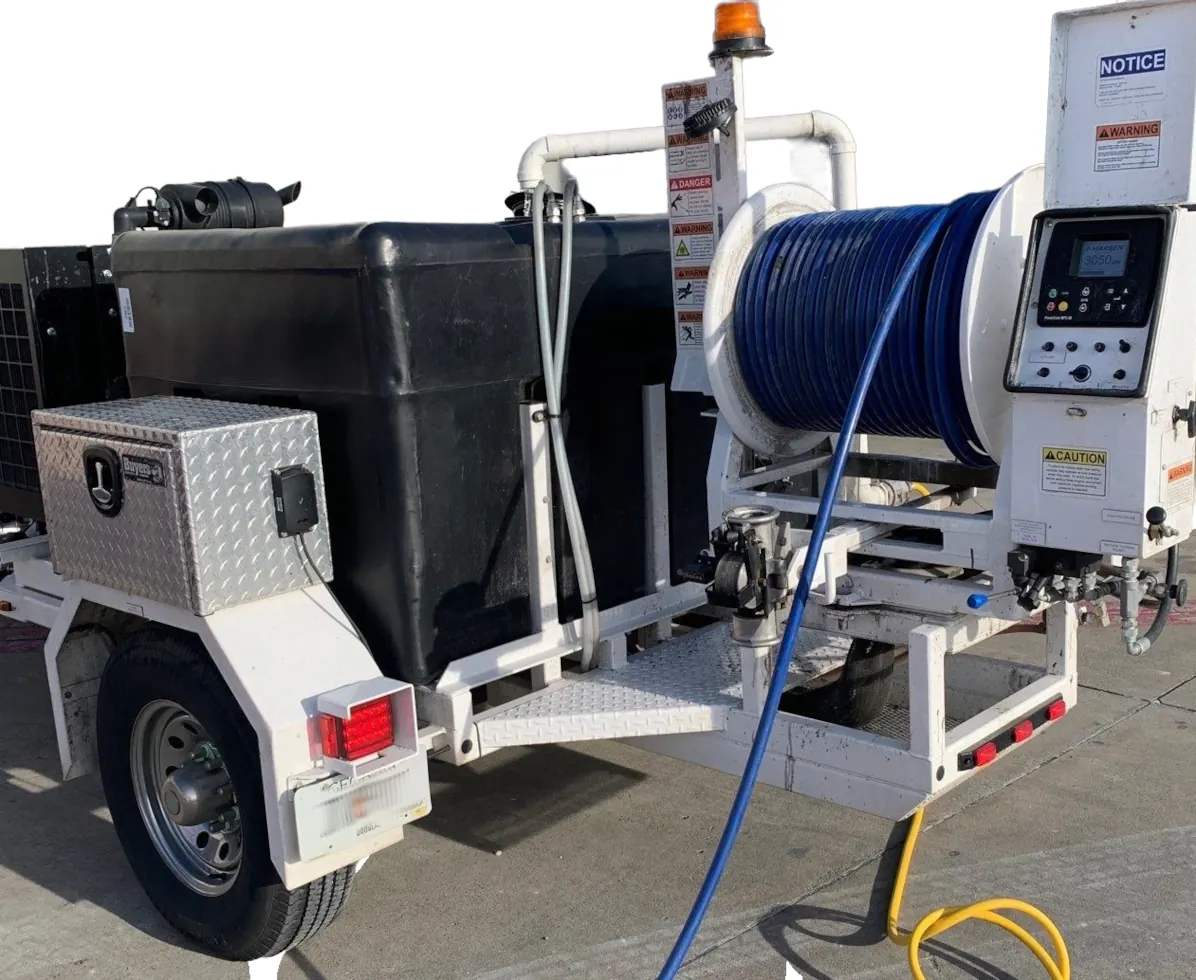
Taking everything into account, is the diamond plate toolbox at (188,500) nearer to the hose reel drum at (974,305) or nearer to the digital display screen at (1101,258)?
the hose reel drum at (974,305)

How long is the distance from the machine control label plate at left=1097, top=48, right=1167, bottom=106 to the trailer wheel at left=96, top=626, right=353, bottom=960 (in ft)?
8.46

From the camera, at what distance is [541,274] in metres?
3.74

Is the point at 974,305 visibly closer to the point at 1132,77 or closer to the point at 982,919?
the point at 1132,77

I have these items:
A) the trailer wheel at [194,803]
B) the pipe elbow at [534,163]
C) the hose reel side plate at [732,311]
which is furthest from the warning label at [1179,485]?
the pipe elbow at [534,163]

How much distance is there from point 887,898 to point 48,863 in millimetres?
2664

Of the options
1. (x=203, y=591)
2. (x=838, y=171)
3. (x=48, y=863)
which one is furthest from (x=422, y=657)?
(x=838, y=171)

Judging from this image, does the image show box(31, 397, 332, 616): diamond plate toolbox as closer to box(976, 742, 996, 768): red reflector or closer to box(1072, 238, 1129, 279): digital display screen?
box(976, 742, 996, 768): red reflector

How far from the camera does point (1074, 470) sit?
3.05 meters

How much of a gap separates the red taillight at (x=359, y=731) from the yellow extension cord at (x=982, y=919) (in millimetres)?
1385

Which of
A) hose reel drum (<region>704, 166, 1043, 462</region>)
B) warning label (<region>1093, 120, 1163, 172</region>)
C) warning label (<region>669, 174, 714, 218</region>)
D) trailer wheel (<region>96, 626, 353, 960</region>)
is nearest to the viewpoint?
warning label (<region>1093, 120, 1163, 172</region>)

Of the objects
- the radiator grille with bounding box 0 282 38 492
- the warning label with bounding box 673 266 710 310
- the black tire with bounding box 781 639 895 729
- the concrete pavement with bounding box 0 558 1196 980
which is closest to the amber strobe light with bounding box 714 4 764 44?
the warning label with bounding box 673 266 710 310

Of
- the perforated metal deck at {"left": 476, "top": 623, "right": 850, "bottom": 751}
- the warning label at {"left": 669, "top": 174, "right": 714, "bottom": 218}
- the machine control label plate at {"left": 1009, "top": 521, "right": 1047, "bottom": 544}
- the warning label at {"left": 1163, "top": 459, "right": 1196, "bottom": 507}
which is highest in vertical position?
the warning label at {"left": 669, "top": 174, "right": 714, "bottom": 218}

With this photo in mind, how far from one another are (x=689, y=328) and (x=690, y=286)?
4.7 inches

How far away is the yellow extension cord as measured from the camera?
3.37 m
